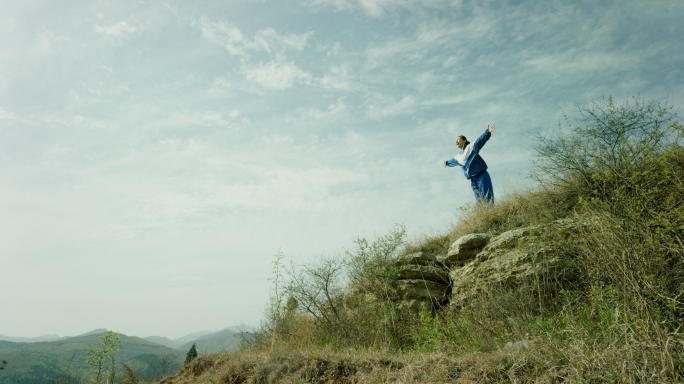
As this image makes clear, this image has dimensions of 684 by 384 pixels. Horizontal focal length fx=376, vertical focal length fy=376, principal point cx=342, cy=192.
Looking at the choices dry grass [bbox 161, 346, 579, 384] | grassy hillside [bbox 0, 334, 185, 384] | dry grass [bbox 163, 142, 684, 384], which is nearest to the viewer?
dry grass [bbox 163, 142, 684, 384]

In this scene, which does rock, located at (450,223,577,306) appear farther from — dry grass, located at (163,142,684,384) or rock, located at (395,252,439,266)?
rock, located at (395,252,439,266)

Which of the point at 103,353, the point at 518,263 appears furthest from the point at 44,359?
the point at 518,263

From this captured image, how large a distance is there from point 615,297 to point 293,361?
4594mm

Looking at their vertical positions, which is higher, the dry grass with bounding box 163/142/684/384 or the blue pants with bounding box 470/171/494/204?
the blue pants with bounding box 470/171/494/204

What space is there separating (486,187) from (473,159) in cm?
86

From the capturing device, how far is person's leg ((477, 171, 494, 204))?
10.4 m

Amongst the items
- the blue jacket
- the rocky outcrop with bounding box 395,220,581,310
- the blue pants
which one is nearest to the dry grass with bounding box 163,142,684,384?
the rocky outcrop with bounding box 395,220,581,310

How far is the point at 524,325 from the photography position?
502 centimetres

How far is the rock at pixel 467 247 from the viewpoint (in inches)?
320

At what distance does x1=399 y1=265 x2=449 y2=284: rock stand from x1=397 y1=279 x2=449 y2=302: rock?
15cm

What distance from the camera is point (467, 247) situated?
27.0 feet

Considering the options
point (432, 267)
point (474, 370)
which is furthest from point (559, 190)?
point (474, 370)

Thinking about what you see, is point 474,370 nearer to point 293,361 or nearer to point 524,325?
point 524,325

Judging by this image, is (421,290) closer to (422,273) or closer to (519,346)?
(422,273)
